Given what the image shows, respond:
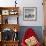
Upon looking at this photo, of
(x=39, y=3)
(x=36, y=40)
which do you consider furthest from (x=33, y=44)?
(x=39, y=3)

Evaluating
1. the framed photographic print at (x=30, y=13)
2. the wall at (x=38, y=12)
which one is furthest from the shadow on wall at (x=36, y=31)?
the framed photographic print at (x=30, y=13)

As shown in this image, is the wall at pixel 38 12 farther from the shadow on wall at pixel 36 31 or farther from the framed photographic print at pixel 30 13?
the framed photographic print at pixel 30 13

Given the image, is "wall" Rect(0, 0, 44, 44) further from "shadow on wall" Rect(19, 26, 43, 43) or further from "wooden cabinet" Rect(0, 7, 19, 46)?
"wooden cabinet" Rect(0, 7, 19, 46)

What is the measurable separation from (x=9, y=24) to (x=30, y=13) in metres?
0.90

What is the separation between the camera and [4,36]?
5797mm

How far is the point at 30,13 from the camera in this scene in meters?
5.91

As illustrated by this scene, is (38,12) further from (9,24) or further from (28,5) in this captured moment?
(9,24)

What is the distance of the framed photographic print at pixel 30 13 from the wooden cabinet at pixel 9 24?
0.31 metres

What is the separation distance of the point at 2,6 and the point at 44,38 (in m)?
2.00

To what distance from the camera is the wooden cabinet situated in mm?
5727

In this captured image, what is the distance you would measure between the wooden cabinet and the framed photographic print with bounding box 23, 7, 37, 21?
0.31m

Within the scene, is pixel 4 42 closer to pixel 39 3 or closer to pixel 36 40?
pixel 36 40

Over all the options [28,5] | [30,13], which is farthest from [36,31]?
[28,5]

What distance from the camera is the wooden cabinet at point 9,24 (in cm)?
573
